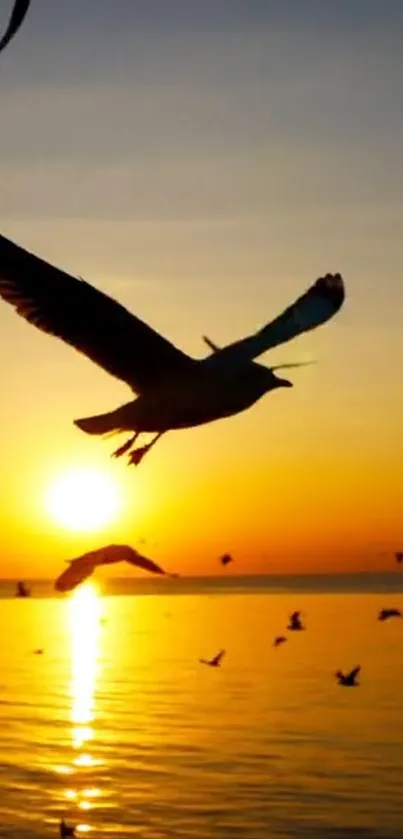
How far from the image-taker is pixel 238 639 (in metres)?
85.8

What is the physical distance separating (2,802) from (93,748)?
830cm

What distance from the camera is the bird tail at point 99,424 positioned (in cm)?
1236

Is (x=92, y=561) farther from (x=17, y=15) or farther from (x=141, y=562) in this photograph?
(x=17, y=15)

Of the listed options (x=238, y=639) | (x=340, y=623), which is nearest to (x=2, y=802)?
(x=238, y=639)

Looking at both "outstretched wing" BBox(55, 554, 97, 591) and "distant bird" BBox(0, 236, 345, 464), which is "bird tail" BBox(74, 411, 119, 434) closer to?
"distant bird" BBox(0, 236, 345, 464)

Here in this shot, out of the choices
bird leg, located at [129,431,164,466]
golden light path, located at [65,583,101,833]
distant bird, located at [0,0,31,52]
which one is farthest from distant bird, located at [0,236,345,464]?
golden light path, located at [65,583,101,833]

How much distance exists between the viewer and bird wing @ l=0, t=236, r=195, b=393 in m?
12.3

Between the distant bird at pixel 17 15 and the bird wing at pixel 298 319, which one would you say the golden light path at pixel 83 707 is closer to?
the bird wing at pixel 298 319

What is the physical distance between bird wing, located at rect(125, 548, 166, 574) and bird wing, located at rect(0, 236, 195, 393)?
369 cm

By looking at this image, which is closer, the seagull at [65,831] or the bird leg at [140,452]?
the bird leg at [140,452]

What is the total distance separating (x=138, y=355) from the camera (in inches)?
513

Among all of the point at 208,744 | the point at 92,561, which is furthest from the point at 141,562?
the point at 208,744

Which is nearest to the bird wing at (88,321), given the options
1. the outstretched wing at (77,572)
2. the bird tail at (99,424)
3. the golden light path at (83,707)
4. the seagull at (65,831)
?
the bird tail at (99,424)

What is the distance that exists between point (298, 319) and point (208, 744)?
28574 mm
